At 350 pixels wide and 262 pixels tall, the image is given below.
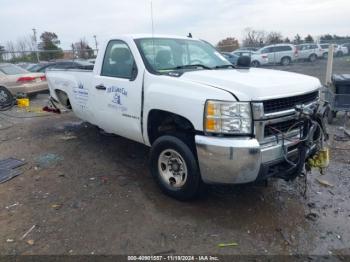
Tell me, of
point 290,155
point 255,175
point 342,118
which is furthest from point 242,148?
point 342,118

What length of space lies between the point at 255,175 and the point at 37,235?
2351 millimetres

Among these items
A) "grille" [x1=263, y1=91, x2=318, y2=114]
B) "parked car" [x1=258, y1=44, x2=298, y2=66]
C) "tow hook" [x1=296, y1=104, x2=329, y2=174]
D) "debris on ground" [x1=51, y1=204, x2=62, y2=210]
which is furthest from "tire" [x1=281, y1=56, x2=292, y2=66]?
"debris on ground" [x1=51, y1=204, x2=62, y2=210]

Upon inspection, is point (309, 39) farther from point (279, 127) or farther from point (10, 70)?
point (279, 127)

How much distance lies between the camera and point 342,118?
812 centimetres

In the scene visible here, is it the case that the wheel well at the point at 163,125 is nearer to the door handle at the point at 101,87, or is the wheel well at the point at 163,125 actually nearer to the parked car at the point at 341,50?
the door handle at the point at 101,87

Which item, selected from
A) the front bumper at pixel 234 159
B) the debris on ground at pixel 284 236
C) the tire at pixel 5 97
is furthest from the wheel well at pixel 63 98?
the tire at pixel 5 97

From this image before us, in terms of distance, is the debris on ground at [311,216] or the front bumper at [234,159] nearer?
the front bumper at [234,159]

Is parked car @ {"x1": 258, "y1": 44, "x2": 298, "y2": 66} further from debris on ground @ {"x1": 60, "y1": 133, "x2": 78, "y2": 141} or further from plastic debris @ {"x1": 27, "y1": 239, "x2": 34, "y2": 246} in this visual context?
plastic debris @ {"x1": 27, "y1": 239, "x2": 34, "y2": 246}

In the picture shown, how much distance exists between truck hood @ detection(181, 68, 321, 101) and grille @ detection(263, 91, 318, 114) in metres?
0.06

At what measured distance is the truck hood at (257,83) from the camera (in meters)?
3.37

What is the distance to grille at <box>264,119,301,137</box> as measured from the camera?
3539 mm

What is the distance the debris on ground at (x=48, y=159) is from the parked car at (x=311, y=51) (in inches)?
972

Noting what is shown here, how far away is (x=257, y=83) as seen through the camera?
3500 millimetres

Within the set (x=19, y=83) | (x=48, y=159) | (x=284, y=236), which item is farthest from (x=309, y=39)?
(x=284, y=236)
